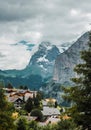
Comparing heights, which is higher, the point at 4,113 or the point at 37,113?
the point at 4,113

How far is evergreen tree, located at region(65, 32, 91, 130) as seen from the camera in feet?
122

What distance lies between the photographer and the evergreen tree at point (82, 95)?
37156mm

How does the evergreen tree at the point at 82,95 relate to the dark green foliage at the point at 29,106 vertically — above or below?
above

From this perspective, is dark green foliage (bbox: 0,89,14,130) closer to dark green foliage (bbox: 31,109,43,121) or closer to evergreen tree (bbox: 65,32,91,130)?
evergreen tree (bbox: 65,32,91,130)

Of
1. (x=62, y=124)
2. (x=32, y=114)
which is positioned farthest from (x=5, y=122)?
(x=32, y=114)

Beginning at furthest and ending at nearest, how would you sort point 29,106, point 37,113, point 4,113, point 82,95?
point 29,106
point 37,113
point 4,113
point 82,95

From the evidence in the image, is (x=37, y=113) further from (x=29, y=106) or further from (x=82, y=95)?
(x=82, y=95)

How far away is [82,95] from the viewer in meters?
37.7

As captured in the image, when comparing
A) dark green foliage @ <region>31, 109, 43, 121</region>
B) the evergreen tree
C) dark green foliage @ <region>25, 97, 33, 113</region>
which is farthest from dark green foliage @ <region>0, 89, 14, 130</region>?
dark green foliage @ <region>25, 97, 33, 113</region>

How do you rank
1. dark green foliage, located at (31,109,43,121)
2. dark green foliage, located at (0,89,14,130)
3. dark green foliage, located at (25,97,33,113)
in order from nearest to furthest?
dark green foliage, located at (0,89,14,130) < dark green foliage, located at (31,109,43,121) < dark green foliage, located at (25,97,33,113)

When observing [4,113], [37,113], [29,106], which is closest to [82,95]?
[4,113]

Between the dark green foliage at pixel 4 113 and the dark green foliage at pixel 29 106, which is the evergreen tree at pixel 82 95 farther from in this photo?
the dark green foliage at pixel 29 106

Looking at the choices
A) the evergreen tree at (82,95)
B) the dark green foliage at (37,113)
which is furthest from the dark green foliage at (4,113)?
the dark green foliage at (37,113)

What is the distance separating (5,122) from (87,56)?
28041mm
